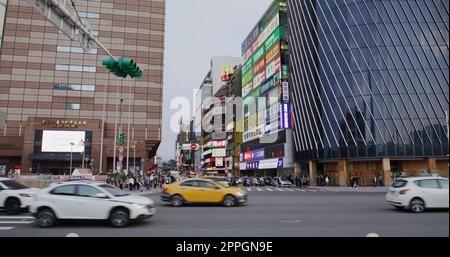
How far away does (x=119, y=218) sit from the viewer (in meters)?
10.0

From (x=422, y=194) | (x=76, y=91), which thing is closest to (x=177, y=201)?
(x=422, y=194)

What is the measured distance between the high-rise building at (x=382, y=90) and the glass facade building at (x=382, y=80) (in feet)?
0.39

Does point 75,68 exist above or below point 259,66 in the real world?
below

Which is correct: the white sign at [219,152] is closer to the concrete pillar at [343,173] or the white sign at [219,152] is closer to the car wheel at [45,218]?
the concrete pillar at [343,173]

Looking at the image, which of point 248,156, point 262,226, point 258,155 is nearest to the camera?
point 262,226

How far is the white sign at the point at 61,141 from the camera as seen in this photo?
61.3m

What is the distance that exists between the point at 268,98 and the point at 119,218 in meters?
56.4

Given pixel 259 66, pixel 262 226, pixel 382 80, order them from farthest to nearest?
pixel 259 66
pixel 382 80
pixel 262 226

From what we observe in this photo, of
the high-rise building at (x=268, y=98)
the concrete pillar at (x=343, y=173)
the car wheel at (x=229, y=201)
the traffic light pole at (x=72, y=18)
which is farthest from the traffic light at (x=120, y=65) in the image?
the high-rise building at (x=268, y=98)

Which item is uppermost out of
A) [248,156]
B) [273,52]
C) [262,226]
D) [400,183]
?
[273,52]

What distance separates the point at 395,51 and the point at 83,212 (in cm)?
4506

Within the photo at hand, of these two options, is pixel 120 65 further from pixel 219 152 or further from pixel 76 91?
pixel 219 152

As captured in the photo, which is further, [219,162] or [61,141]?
[219,162]

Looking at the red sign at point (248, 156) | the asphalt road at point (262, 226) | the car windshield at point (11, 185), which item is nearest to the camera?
the asphalt road at point (262, 226)
